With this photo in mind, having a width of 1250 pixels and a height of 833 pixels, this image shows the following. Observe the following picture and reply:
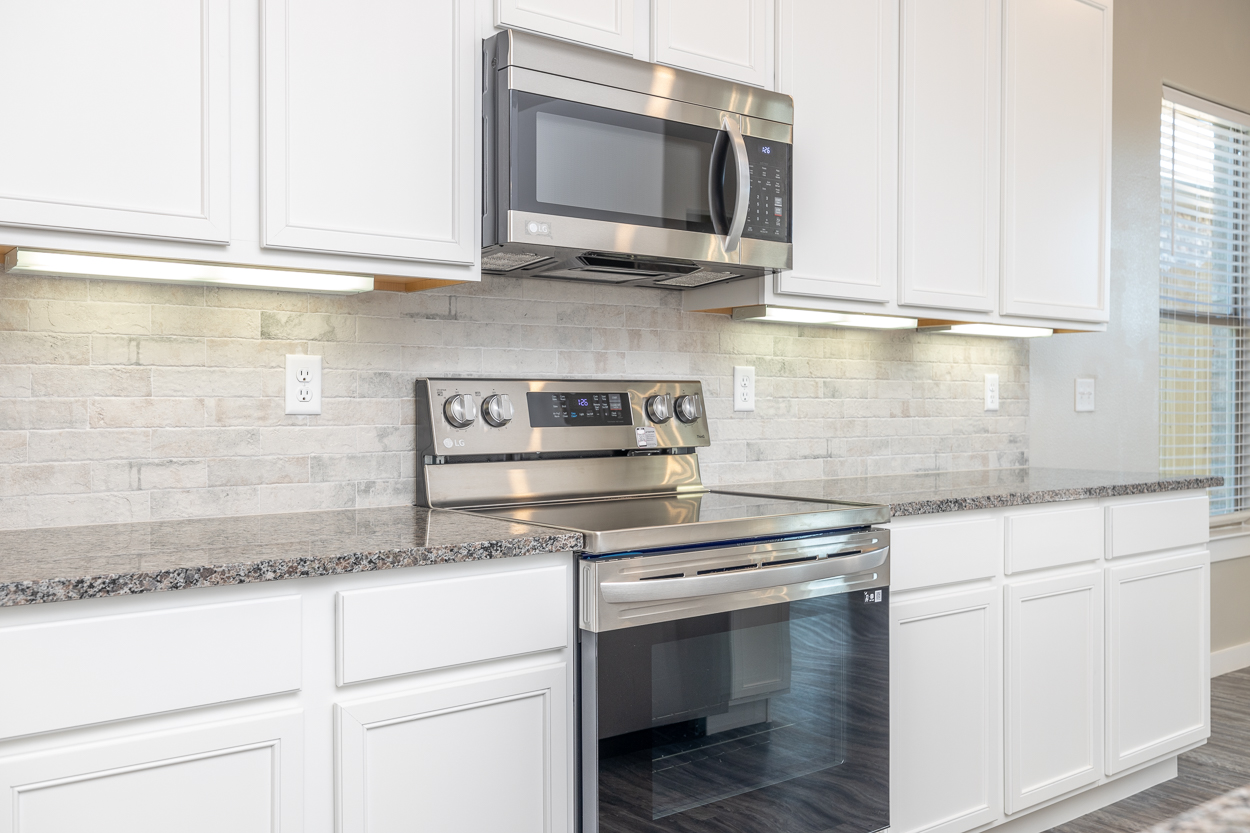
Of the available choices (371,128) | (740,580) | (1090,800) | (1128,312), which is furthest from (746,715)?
(1128,312)

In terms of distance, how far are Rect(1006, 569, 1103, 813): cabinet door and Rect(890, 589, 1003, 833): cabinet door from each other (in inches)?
2.6

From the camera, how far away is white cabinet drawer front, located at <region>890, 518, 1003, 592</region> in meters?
2.12

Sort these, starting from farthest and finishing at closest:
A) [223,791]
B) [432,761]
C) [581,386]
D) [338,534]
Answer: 1. [581,386]
2. [338,534]
3. [432,761]
4. [223,791]

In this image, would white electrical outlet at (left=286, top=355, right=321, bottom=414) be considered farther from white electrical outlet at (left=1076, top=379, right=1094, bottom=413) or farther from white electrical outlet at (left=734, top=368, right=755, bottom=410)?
white electrical outlet at (left=1076, top=379, right=1094, bottom=413)

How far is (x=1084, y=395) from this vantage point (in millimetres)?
3449

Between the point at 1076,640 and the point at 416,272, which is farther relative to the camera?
the point at 1076,640

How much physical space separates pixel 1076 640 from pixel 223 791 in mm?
2148

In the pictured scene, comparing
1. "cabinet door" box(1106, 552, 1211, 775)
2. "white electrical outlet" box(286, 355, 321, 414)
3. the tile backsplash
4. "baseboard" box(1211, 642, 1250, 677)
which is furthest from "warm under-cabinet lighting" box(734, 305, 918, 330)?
"baseboard" box(1211, 642, 1250, 677)

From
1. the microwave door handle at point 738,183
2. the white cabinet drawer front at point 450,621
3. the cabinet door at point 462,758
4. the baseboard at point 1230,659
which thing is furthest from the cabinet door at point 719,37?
the baseboard at point 1230,659

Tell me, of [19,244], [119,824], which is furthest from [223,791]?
[19,244]

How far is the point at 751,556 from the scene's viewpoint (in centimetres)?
174

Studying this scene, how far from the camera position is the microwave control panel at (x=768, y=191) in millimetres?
2084

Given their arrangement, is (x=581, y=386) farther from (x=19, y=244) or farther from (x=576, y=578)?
(x=19, y=244)

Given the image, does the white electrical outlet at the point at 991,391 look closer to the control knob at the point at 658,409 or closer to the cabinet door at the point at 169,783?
the control knob at the point at 658,409
